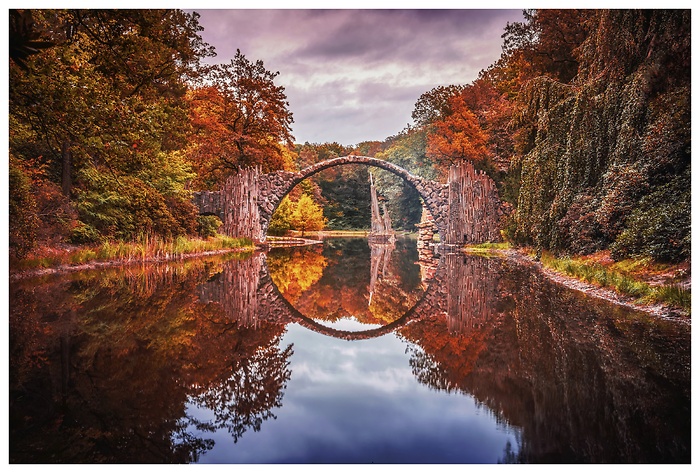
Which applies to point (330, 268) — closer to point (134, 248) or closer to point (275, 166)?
point (134, 248)

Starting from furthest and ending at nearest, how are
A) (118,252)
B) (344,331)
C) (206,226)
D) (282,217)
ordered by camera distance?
(282,217) < (206,226) < (118,252) < (344,331)

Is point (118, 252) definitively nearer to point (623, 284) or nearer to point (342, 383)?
point (342, 383)

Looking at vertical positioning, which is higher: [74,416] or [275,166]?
[275,166]

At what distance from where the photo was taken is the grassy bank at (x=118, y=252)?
8.43 m

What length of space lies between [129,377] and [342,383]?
1350 mm

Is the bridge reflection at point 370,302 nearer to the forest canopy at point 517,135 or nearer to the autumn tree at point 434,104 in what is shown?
the forest canopy at point 517,135

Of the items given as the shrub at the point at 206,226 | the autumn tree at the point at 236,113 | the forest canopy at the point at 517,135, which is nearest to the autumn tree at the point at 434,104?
the forest canopy at the point at 517,135

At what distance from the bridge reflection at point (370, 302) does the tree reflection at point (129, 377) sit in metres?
0.43

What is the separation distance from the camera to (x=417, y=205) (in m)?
45.2

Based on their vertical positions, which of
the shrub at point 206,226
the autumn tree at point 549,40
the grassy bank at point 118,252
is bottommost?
the grassy bank at point 118,252

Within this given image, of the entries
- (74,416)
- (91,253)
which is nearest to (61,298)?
(74,416)

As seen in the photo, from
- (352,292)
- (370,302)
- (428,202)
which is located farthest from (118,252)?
(428,202)

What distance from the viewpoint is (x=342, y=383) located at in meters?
3.05

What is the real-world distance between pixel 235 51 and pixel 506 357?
769 inches
